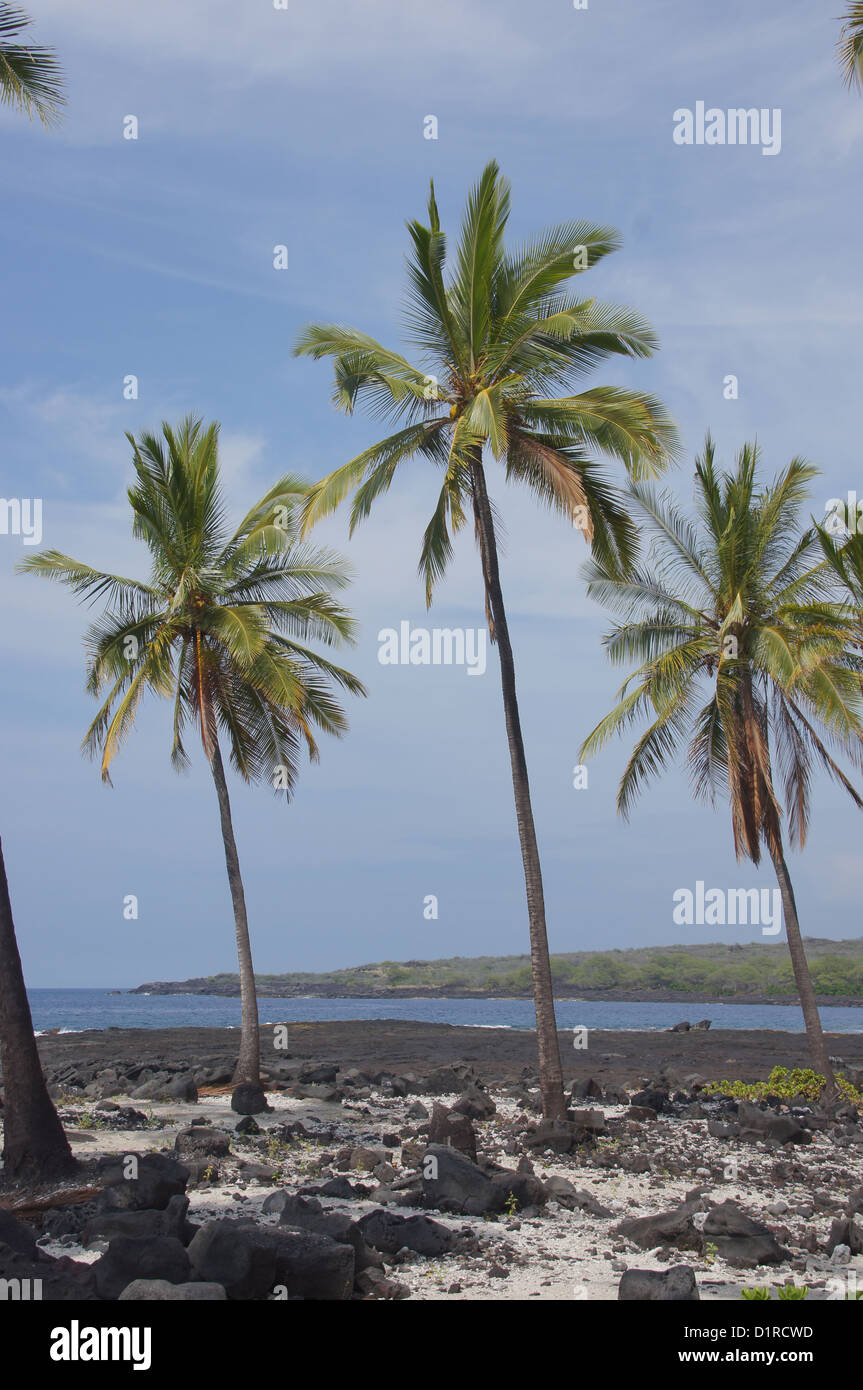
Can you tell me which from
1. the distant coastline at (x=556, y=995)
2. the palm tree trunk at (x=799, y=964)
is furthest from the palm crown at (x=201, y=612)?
the distant coastline at (x=556, y=995)

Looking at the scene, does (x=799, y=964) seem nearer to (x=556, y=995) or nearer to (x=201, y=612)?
(x=201, y=612)

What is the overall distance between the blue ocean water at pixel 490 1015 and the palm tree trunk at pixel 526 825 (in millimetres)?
34088

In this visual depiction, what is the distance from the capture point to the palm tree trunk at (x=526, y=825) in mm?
14756

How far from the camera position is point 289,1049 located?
31.3m

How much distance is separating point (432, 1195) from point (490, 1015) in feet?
222

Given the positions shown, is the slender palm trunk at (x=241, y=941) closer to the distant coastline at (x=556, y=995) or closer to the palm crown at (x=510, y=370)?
the palm crown at (x=510, y=370)

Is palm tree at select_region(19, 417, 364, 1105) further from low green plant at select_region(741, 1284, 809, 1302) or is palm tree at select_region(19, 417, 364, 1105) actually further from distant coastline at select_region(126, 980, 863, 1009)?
distant coastline at select_region(126, 980, 863, 1009)

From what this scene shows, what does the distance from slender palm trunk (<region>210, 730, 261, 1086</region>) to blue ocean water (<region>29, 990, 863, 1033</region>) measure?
102ft

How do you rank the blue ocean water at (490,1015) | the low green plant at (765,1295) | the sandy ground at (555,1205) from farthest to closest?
the blue ocean water at (490,1015) < the sandy ground at (555,1205) < the low green plant at (765,1295)

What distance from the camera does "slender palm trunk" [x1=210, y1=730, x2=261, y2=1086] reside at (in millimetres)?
18109

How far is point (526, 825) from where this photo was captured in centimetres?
1538
